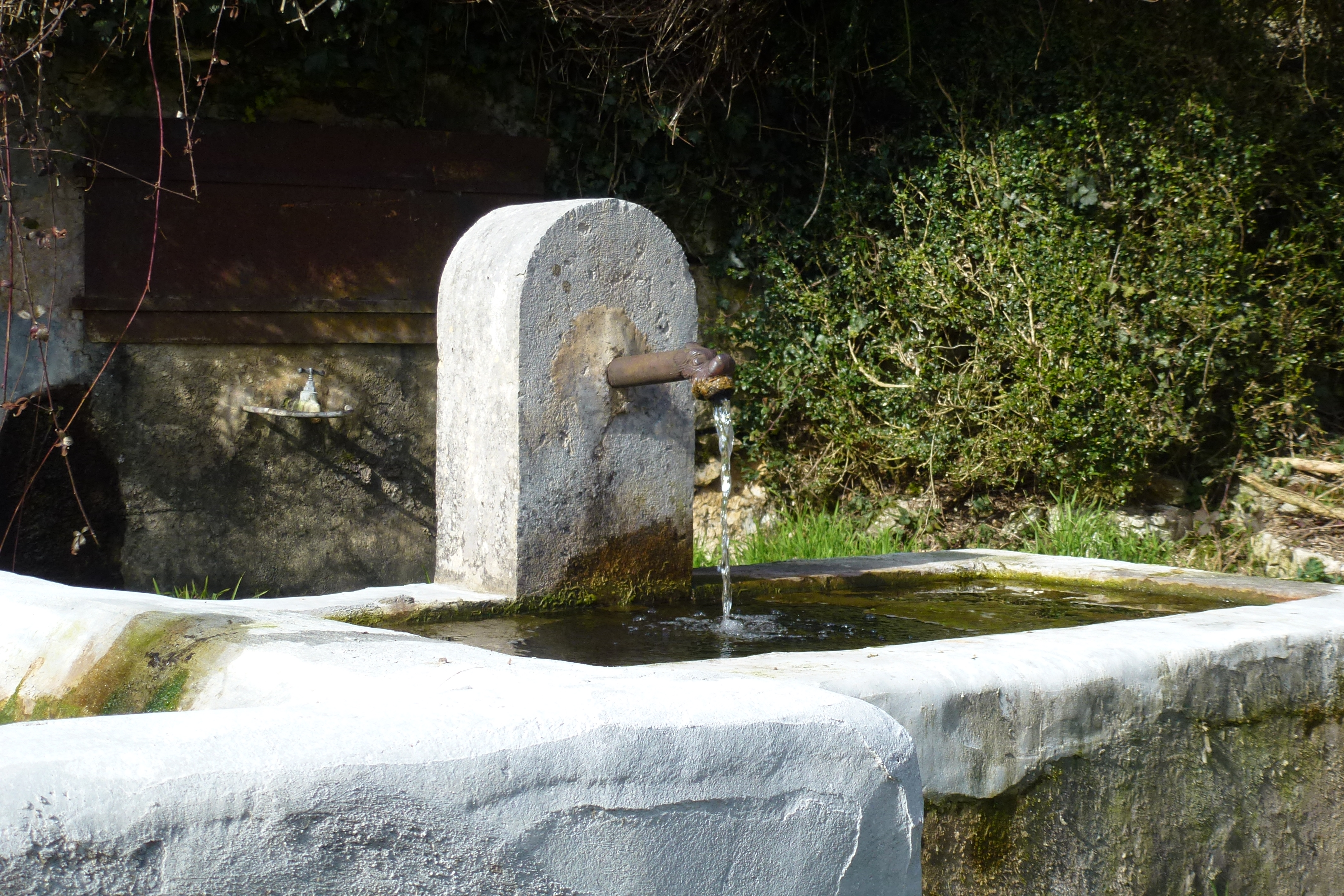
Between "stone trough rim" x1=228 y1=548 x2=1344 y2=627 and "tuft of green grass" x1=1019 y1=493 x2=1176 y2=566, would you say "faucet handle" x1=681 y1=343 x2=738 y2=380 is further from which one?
"tuft of green grass" x1=1019 y1=493 x2=1176 y2=566

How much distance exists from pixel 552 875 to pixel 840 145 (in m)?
4.86

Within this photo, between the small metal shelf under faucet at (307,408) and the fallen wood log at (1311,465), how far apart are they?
3.85 meters

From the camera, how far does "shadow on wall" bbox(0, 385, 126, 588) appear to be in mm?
4539

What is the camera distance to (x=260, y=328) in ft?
16.0

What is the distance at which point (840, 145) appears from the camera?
573 cm

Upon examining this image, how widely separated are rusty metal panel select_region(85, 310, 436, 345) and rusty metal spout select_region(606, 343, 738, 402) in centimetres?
245

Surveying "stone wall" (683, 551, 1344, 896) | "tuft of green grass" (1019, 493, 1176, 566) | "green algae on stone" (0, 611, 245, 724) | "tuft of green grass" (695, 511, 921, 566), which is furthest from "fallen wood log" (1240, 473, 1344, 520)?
"green algae on stone" (0, 611, 245, 724)

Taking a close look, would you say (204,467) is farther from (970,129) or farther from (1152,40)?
(1152,40)

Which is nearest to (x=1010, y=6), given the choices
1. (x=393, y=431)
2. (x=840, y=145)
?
(x=840, y=145)

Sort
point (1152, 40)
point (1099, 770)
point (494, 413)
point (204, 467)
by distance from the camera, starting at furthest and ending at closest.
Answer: point (1152, 40)
point (204, 467)
point (494, 413)
point (1099, 770)

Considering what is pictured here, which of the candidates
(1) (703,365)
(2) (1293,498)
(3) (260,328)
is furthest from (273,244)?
(2) (1293,498)

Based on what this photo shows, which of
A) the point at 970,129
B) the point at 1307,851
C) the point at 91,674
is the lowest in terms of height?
the point at 1307,851

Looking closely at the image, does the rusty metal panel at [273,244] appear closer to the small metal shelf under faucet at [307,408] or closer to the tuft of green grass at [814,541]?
the small metal shelf under faucet at [307,408]

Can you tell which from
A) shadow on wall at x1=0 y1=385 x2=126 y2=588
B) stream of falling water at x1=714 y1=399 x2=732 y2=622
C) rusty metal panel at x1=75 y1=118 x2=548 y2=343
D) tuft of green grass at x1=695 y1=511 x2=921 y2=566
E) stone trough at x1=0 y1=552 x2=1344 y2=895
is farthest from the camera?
tuft of green grass at x1=695 y1=511 x2=921 y2=566
